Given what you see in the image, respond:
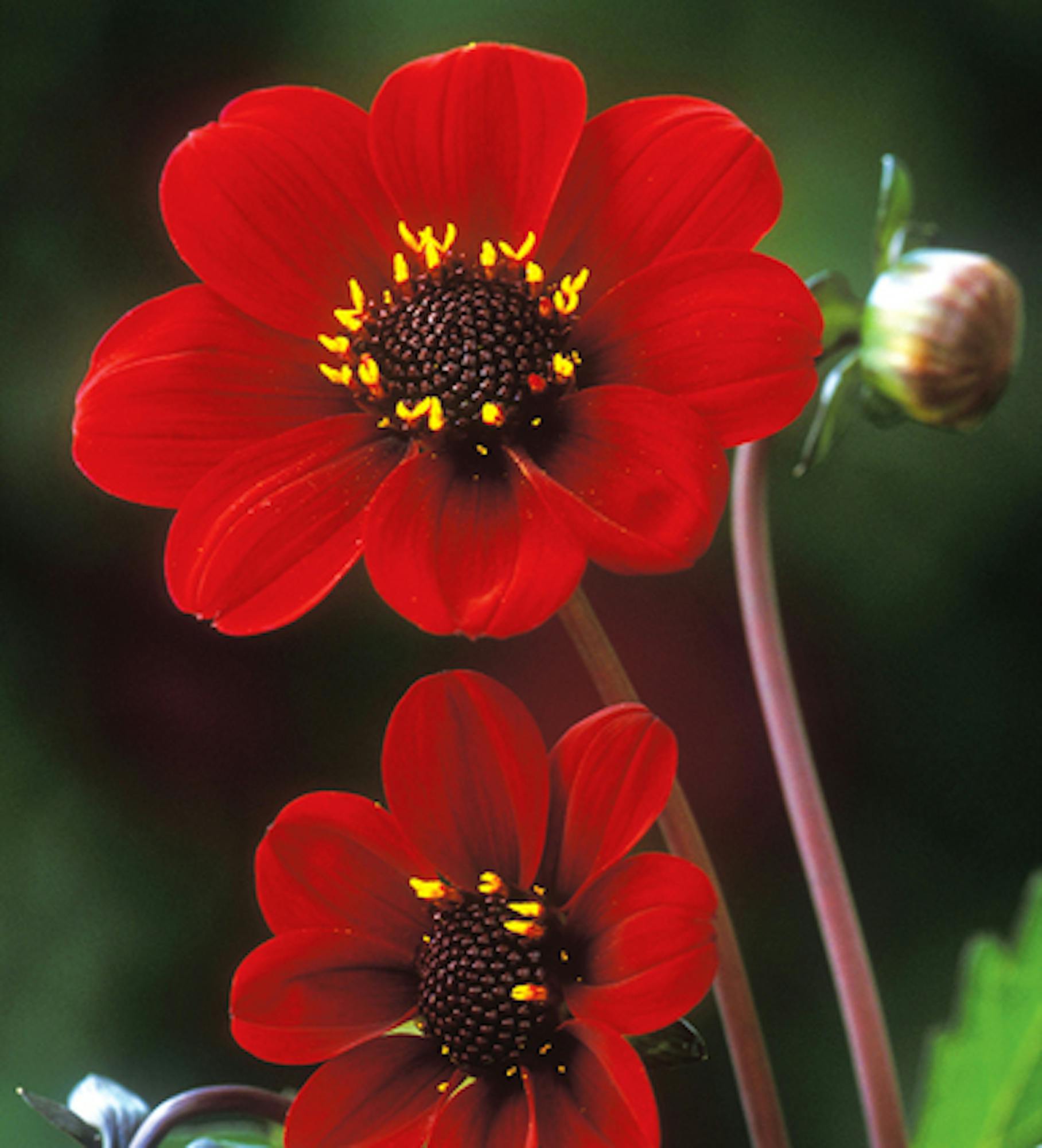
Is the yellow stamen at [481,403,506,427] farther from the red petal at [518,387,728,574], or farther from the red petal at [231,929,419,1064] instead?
the red petal at [231,929,419,1064]

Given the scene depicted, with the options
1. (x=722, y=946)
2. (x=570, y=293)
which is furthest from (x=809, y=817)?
(x=570, y=293)

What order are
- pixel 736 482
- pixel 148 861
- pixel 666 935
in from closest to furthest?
pixel 666 935 < pixel 736 482 < pixel 148 861

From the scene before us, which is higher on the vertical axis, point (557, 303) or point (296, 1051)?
point (557, 303)

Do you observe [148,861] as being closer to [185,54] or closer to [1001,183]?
[185,54]

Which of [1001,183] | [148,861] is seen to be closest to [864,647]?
[1001,183]

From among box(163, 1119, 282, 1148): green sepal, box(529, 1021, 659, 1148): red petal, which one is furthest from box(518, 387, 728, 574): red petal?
box(163, 1119, 282, 1148): green sepal

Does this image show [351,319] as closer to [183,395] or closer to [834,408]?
[183,395]
